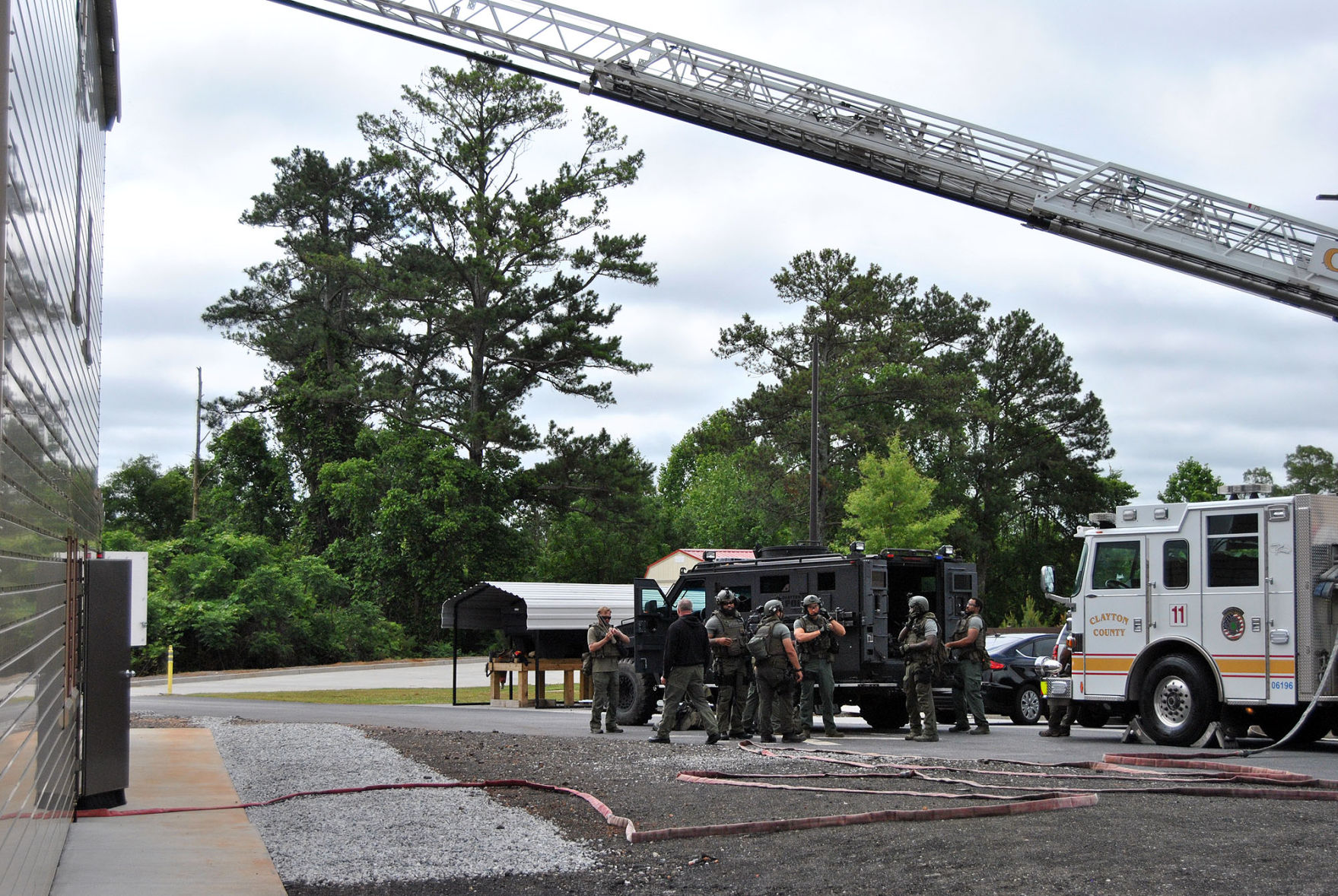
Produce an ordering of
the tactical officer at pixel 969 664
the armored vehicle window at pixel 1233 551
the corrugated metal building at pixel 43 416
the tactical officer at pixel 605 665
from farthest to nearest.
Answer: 1. the tactical officer at pixel 605 665
2. the tactical officer at pixel 969 664
3. the armored vehicle window at pixel 1233 551
4. the corrugated metal building at pixel 43 416

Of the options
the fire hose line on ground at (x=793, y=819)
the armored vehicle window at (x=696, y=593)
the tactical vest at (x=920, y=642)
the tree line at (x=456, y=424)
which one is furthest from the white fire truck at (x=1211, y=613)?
the tree line at (x=456, y=424)

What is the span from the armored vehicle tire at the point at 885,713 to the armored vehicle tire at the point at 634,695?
11.0 feet

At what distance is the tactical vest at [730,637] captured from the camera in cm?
1631

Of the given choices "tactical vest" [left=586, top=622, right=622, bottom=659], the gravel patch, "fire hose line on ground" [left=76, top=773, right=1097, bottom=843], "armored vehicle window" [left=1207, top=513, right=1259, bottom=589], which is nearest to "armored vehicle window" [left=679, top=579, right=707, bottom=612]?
"tactical vest" [left=586, top=622, right=622, bottom=659]

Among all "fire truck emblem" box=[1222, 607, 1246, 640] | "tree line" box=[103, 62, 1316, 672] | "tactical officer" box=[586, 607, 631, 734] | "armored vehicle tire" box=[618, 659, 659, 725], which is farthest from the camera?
"tree line" box=[103, 62, 1316, 672]

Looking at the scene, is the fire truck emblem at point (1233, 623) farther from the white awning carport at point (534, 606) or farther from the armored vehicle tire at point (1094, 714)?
the white awning carport at point (534, 606)

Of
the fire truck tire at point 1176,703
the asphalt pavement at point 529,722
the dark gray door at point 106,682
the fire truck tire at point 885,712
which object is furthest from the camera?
the fire truck tire at point 885,712

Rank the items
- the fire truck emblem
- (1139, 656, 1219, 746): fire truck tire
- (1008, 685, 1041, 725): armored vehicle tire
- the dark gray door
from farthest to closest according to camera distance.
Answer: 1. (1008, 685, 1041, 725): armored vehicle tire
2. (1139, 656, 1219, 746): fire truck tire
3. the fire truck emblem
4. the dark gray door

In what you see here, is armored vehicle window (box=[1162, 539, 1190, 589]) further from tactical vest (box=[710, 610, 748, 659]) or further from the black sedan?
the black sedan

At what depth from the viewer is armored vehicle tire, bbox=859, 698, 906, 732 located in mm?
18844

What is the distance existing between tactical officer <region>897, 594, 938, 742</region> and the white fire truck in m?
1.72

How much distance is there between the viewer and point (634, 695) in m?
20.2

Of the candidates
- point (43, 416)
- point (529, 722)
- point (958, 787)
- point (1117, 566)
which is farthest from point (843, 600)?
point (43, 416)

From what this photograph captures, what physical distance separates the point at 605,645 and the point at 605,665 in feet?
1.34
